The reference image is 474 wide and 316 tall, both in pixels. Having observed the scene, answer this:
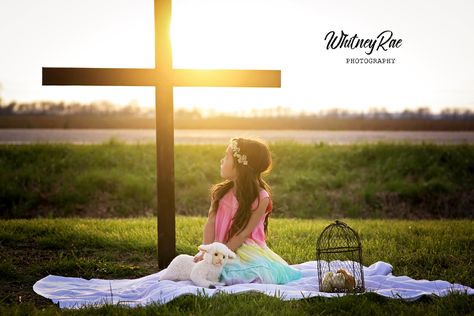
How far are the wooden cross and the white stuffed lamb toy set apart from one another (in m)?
1.08

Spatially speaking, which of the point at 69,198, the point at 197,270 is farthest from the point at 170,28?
the point at 69,198

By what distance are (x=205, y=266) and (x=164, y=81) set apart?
219 cm

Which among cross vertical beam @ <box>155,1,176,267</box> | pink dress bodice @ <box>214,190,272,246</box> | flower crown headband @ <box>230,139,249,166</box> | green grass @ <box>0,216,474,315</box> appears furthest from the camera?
cross vertical beam @ <box>155,1,176,267</box>

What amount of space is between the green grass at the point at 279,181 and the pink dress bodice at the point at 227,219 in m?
7.58

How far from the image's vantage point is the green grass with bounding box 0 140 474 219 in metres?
14.3

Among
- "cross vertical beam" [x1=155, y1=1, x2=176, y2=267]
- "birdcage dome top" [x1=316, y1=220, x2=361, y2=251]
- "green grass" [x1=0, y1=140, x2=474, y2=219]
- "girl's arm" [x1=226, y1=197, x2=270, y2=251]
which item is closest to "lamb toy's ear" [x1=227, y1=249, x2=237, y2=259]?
"girl's arm" [x1=226, y1=197, x2=270, y2=251]

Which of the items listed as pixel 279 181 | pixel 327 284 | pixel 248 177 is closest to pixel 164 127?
pixel 248 177

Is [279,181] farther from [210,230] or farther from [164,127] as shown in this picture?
[210,230]

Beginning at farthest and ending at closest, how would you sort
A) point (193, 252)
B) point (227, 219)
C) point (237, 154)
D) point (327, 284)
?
point (193, 252) < point (227, 219) < point (237, 154) < point (327, 284)

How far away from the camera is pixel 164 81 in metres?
7.11

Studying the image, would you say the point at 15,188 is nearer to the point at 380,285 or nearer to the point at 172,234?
the point at 172,234

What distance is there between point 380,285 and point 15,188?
1021 cm

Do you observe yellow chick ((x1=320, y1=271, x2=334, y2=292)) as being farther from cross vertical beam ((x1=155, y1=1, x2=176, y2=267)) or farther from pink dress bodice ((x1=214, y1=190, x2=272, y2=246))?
cross vertical beam ((x1=155, y1=1, x2=176, y2=267))

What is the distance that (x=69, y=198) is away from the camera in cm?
1430
